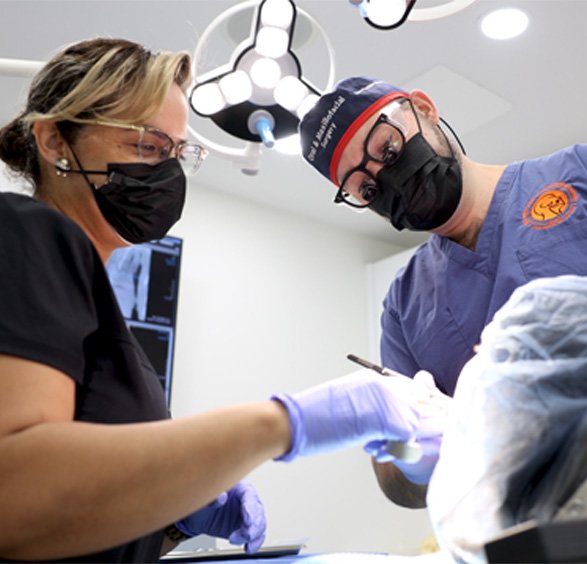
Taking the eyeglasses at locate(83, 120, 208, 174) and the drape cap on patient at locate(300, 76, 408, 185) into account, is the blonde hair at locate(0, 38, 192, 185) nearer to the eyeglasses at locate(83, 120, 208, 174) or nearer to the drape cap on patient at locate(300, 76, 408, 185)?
the eyeglasses at locate(83, 120, 208, 174)

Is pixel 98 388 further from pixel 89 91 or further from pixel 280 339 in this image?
pixel 280 339

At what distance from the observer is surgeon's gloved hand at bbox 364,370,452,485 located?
0.88 metres

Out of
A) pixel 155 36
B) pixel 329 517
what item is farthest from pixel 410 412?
pixel 329 517

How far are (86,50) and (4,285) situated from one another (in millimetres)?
647

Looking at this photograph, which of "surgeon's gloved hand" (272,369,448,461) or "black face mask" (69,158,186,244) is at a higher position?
"black face mask" (69,158,186,244)

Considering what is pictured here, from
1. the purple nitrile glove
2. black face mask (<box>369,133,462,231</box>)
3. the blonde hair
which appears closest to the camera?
the purple nitrile glove

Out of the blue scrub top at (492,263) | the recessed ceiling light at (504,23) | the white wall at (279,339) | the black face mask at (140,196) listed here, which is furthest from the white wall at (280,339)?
the black face mask at (140,196)

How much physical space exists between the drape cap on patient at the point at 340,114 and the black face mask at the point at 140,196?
440 mm

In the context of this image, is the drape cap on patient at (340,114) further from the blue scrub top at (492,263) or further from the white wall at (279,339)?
the white wall at (279,339)

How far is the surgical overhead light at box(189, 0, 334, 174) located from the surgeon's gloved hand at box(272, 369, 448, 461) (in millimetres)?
813

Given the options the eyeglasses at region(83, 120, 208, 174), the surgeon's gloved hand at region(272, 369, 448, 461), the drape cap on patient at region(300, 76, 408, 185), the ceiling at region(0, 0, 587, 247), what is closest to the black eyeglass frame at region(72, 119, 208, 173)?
the eyeglasses at region(83, 120, 208, 174)

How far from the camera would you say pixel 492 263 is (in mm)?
1545

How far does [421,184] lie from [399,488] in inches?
26.9

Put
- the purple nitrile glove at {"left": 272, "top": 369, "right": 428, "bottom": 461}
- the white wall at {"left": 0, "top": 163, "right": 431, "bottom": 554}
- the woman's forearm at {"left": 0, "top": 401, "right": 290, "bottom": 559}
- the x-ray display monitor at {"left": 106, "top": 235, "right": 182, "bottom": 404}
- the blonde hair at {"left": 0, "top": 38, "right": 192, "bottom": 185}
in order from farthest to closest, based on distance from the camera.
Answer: the white wall at {"left": 0, "top": 163, "right": 431, "bottom": 554}
the x-ray display monitor at {"left": 106, "top": 235, "right": 182, "bottom": 404}
the blonde hair at {"left": 0, "top": 38, "right": 192, "bottom": 185}
the purple nitrile glove at {"left": 272, "top": 369, "right": 428, "bottom": 461}
the woman's forearm at {"left": 0, "top": 401, "right": 290, "bottom": 559}
